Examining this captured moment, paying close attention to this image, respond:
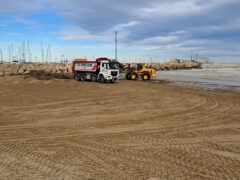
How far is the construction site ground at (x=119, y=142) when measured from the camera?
450 centimetres

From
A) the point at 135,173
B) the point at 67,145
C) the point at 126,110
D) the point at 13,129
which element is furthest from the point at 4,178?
the point at 126,110

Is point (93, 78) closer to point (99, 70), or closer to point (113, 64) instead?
point (99, 70)

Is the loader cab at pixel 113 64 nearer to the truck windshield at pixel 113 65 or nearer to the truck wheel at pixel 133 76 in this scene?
the truck windshield at pixel 113 65

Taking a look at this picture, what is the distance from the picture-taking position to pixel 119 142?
618cm

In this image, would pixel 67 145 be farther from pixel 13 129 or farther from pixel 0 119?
pixel 0 119

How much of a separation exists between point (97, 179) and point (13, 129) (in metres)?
4.58

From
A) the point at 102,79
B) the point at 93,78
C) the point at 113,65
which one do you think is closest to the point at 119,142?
the point at 102,79

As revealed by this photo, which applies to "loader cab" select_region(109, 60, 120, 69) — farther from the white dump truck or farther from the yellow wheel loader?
the yellow wheel loader

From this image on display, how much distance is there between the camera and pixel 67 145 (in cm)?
593

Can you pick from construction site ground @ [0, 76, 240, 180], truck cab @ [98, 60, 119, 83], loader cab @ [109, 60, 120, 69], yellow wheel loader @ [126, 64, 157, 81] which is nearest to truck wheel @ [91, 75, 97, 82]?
truck cab @ [98, 60, 119, 83]

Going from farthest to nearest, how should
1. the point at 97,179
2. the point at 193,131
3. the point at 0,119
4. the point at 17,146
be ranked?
1. the point at 0,119
2. the point at 193,131
3. the point at 17,146
4. the point at 97,179

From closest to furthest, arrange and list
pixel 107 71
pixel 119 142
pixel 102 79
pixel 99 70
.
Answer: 1. pixel 119 142
2. pixel 107 71
3. pixel 102 79
4. pixel 99 70

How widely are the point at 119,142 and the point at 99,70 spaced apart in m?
16.6

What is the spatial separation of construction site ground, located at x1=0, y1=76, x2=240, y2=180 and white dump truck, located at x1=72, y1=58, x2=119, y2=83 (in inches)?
429
